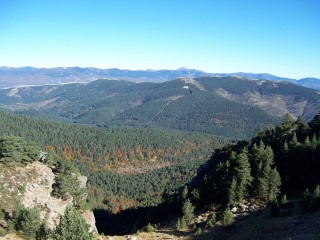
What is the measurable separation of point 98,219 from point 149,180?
214 ft

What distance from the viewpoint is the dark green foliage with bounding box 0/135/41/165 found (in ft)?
255

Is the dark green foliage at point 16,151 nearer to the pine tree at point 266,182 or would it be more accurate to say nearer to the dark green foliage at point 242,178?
the dark green foliage at point 242,178

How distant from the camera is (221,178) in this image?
254 ft

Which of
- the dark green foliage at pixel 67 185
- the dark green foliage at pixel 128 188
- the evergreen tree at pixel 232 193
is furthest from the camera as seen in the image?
the dark green foliage at pixel 128 188

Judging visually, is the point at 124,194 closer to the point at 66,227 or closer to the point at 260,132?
the point at 260,132

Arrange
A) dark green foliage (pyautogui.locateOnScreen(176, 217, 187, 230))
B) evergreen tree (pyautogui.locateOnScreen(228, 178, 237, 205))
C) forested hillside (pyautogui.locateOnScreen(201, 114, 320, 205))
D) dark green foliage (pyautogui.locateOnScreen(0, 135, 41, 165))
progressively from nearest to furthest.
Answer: dark green foliage (pyautogui.locateOnScreen(176, 217, 187, 230))
evergreen tree (pyautogui.locateOnScreen(228, 178, 237, 205))
forested hillside (pyautogui.locateOnScreen(201, 114, 320, 205))
dark green foliage (pyautogui.locateOnScreen(0, 135, 41, 165))

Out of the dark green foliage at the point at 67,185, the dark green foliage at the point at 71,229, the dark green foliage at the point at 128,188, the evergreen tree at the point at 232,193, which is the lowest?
the dark green foliage at the point at 128,188

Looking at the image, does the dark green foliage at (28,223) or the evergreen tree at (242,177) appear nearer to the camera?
the dark green foliage at (28,223)

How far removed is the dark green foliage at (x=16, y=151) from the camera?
77688mm

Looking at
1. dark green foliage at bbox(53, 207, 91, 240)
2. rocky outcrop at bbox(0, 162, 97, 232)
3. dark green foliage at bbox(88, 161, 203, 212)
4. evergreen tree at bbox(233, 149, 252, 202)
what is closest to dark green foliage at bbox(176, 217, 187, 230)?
evergreen tree at bbox(233, 149, 252, 202)

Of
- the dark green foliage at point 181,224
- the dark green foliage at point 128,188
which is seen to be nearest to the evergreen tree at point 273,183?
the dark green foliage at point 181,224

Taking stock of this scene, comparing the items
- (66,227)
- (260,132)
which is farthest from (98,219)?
(66,227)

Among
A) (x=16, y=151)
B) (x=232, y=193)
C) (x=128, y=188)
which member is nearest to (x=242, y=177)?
(x=232, y=193)

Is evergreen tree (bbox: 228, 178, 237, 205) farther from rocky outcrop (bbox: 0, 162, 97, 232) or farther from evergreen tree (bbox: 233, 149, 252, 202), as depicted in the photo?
rocky outcrop (bbox: 0, 162, 97, 232)
